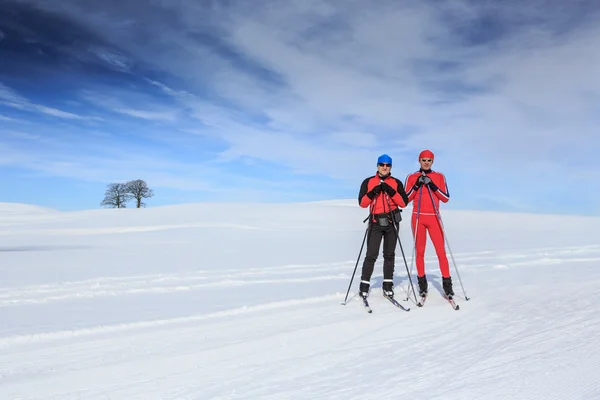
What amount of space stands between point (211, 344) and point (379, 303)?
289cm

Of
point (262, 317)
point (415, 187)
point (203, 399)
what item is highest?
point (415, 187)

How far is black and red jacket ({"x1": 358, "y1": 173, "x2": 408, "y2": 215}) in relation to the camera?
639cm

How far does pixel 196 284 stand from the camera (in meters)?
7.85

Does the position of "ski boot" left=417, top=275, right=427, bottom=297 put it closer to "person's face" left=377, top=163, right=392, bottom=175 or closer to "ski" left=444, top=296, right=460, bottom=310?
"ski" left=444, top=296, right=460, bottom=310

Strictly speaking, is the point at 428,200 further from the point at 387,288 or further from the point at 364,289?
the point at 364,289

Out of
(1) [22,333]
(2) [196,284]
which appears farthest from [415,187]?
(1) [22,333]

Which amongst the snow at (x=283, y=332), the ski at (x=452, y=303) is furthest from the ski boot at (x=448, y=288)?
the snow at (x=283, y=332)


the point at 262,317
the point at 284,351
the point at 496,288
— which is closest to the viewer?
the point at 284,351

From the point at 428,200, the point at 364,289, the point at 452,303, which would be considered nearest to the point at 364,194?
the point at 428,200

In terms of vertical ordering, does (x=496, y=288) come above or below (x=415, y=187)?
below

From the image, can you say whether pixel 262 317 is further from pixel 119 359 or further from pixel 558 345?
pixel 558 345

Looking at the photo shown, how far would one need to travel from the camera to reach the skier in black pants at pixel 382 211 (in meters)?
6.36

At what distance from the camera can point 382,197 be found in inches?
256

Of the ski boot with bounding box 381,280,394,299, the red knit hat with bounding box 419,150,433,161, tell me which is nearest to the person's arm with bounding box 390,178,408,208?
the red knit hat with bounding box 419,150,433,161
